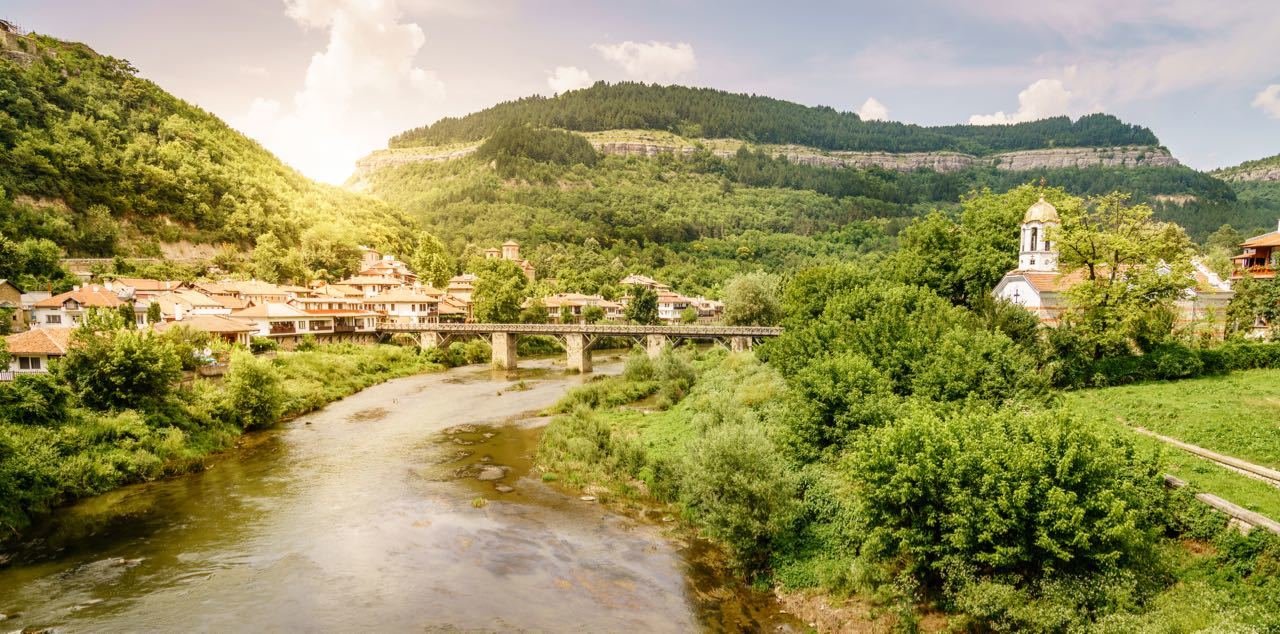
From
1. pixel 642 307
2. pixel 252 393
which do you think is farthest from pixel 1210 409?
pixel 642 307

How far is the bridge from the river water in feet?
102

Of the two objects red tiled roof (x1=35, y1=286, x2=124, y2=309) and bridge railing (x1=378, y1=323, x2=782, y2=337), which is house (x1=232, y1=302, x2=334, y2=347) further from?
bridge railing (x1=378, y1=323, x2=782, y2=337)

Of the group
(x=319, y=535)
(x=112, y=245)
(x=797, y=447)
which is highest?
(x=112, y=245)

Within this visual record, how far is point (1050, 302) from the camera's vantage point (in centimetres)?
3322

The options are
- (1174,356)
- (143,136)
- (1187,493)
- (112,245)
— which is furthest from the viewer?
(143,136)

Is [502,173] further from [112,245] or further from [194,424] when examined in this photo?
[194,424]

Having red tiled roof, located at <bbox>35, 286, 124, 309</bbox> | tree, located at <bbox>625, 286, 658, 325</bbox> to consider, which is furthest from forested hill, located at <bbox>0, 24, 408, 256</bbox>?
tree, located at <bbox>625, 286, 658, 325</bbox>

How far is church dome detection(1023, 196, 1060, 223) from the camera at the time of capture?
35494mm

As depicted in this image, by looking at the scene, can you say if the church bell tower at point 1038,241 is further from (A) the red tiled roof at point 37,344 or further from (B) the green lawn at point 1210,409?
(A) the red tiled roof at point 37,344

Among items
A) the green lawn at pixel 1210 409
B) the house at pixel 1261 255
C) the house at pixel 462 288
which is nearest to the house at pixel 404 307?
the house at pixel 462 288

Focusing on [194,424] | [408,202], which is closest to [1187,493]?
[194,424]

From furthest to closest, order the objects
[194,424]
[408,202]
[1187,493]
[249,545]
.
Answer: [408,202], [194,424], [249,545], [1187,493]

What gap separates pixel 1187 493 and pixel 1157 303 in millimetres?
16042

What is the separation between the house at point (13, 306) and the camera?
43875mm
